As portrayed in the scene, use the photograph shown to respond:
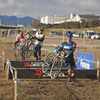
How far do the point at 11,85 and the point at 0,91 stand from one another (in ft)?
2.51

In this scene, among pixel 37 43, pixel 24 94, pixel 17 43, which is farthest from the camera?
pixel 17 43

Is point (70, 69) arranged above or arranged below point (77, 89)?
above

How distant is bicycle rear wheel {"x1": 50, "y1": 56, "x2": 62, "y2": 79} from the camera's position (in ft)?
24.8

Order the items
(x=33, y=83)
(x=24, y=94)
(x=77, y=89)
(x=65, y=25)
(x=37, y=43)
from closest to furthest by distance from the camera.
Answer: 1. (x=24, y=94)
2. (x=77, y=89)
3. (x=33, y=83)
4. (x=37, y=43)
5. (x=65, y=25)

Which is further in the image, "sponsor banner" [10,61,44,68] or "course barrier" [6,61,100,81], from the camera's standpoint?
"sponsor banner" [10,61,44,68]

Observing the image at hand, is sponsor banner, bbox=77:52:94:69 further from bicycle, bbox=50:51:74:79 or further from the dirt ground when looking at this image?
bicycle, bbox=50:51:74:79

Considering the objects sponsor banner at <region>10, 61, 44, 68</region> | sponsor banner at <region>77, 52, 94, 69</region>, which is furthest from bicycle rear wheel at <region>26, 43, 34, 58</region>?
sponsor banner at <region>77, 52, 94, 69</region>

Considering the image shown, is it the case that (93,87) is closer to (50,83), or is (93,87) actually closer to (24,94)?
(50,83)

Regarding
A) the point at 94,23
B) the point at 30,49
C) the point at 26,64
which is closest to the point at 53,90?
the point at 26,64

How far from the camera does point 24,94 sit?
20.3 ft

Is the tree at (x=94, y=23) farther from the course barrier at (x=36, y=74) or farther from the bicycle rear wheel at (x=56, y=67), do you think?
the bicycle rear wheel at (x=56, y=67)

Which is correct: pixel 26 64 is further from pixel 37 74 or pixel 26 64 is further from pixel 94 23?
pixel 94 23

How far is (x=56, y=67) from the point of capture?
7664 millimetres

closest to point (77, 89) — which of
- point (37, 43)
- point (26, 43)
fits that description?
point (37, 43)
